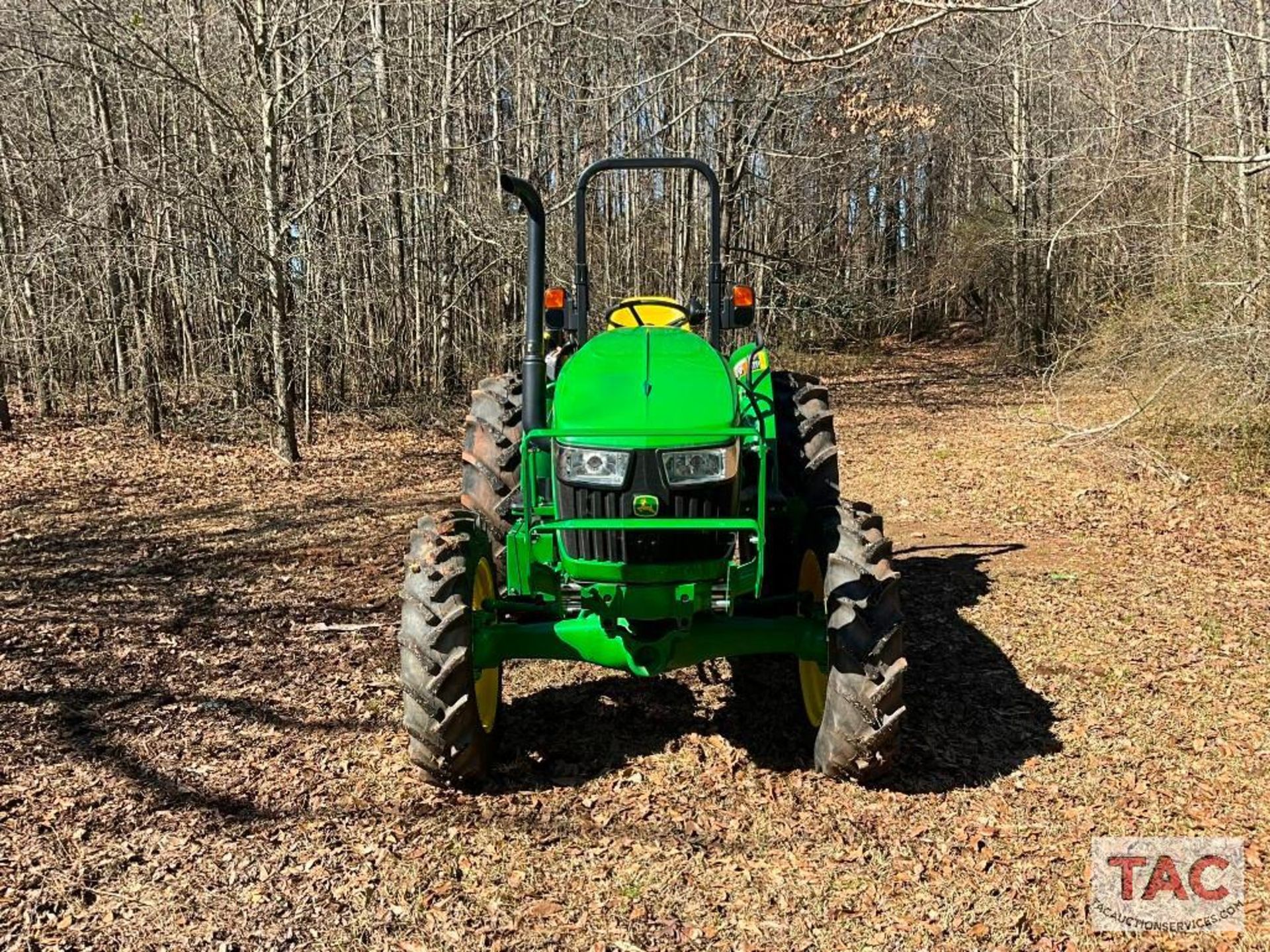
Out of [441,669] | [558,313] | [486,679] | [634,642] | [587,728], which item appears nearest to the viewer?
[441,669]

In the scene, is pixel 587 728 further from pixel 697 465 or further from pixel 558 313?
pixel 558 313

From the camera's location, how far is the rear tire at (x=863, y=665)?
11.2 ft

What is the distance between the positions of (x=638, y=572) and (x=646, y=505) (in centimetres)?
23

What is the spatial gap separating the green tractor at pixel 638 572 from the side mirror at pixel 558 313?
2.90ft

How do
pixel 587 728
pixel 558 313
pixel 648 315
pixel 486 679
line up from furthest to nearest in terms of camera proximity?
1. pixel 648 315
2. pixel 558 313
3. pixel 587 728
4. pixel 486 679

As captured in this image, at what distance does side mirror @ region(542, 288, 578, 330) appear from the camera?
15.9 feet

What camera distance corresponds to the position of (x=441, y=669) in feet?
11.1

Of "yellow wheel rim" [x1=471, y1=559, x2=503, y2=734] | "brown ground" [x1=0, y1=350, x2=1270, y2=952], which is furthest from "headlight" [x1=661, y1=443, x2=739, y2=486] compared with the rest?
"brown ground" [x1=0, y1=350, x2=1270, y2=952]

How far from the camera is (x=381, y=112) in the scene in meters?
11.5

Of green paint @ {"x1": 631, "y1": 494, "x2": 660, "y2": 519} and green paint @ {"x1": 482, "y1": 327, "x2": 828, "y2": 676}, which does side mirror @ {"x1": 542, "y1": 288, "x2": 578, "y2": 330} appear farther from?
green paint @ {"x1": 631, "y1": 494, "x2": 660, "y2": 519}

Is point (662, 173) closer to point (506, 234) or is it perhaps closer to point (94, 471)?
point (506, 234)

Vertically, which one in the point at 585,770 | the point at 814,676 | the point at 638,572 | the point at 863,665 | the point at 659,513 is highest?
the point at 659,513

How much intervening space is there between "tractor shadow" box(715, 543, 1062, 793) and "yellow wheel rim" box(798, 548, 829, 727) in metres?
0.09

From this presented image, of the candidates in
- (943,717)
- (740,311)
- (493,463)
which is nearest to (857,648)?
(943,717)
